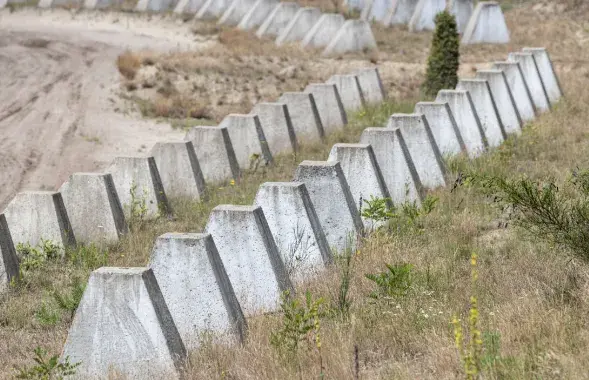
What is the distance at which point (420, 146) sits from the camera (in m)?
9.98

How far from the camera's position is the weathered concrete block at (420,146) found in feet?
32.6

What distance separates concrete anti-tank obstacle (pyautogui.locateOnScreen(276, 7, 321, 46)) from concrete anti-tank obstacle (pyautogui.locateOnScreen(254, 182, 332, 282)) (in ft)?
48.8

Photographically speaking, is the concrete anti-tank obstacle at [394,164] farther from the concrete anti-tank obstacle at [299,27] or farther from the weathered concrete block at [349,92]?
the concrete anti-tank obstacle at [299,27]

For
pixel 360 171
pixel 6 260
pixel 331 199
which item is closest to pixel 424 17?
pixel 360 171

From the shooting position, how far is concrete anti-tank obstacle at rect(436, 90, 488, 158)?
38.1 ft

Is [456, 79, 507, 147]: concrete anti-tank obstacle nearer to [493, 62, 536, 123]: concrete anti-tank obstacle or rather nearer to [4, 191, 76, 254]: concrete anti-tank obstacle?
[493, 62, 536, 123]: concrete anti-tank obstacle

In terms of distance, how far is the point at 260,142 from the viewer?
1198 cm

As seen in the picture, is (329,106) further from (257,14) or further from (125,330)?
(257,14)

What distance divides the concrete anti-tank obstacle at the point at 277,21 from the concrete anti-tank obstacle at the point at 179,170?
1229cm

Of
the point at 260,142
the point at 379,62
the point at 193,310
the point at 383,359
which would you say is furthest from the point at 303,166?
the point at 379,62

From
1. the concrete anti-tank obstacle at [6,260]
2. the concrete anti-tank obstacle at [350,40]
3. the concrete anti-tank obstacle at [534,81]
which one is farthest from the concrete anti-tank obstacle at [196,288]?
the concrete anti-tank obstacle at [350,40]

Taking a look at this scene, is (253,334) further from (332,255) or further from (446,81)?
(446,81)

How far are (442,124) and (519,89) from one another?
3.50 metres

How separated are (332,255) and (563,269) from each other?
177cm
